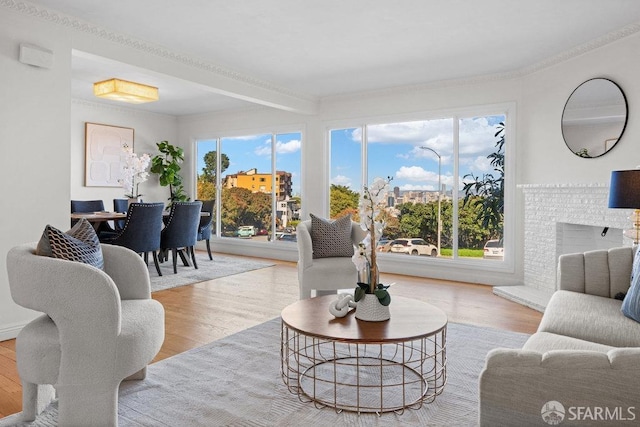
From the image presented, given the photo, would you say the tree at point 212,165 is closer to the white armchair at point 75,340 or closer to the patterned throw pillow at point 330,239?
the patterned throw pillow at point 330,239

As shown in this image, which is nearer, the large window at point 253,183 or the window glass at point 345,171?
the window glass at point 345,171

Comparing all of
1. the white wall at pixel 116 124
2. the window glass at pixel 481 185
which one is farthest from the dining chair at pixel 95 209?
the window glass at pixel 481 185

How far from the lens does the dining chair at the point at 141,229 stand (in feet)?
17.1

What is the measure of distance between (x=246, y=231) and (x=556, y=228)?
200 inches

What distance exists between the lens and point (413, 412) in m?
2.22

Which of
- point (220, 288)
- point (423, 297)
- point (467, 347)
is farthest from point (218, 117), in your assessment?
point (467, 347)

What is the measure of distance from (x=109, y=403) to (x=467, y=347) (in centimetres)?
236

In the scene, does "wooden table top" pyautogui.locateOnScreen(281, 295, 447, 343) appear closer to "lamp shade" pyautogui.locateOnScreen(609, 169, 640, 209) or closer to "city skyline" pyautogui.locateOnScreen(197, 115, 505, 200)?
"lamp shade" pyautogui.locateOnScreen(609, 169, 640, 209)

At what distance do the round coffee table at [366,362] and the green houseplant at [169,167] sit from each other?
595 centimetres

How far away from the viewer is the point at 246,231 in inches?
313

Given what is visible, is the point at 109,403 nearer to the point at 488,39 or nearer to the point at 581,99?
the point at 488,39

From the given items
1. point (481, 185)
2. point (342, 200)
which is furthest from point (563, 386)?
point (342, 200)

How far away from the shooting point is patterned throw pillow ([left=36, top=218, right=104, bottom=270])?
2.11 m

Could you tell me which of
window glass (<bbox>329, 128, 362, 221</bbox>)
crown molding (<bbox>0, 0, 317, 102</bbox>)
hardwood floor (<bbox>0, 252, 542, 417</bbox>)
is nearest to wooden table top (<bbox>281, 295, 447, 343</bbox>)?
hardwood floor (<bbox>0, 252, 542, 417</bbox>)
